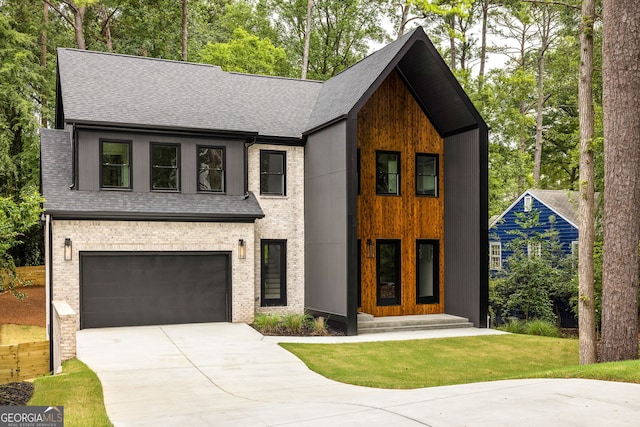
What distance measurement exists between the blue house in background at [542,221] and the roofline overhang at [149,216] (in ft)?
33.8

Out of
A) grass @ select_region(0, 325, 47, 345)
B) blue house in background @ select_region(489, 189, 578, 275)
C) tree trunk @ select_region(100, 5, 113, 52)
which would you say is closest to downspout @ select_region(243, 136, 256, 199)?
grass @ select_region(0, 325, 47, 345)

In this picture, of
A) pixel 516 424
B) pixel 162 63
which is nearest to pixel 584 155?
pixel 516 424

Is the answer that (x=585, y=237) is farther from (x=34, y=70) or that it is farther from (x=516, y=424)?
(x=34, y=70)

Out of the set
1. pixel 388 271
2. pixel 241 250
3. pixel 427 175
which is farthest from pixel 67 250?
pixel 427 175

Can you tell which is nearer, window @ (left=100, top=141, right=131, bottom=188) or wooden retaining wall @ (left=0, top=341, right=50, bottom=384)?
wooden retaining wall @ (left=0, top=341, right=50, bottom=384)

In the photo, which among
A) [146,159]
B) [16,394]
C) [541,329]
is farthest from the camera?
[541,329]

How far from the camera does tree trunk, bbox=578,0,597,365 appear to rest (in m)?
11.8

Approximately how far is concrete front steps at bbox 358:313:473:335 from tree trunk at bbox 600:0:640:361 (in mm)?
5924

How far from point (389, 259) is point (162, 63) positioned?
10178 millimetres

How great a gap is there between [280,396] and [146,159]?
9358 millimetres

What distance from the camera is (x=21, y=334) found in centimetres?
2078

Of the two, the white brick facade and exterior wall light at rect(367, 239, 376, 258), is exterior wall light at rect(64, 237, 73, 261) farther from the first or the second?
exterior wall light at rect(367, 239, 376, 258)

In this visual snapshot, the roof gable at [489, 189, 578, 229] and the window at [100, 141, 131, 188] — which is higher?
the window at [100, 141, 131, 188]

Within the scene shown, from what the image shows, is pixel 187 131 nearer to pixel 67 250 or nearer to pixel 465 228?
pixel 67 250
